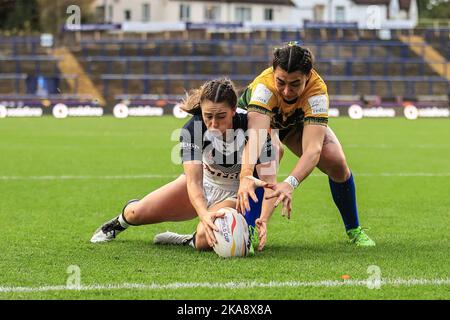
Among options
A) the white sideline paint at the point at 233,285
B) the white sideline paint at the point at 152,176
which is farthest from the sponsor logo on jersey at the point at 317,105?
the white sideline paint at the point at 152,176

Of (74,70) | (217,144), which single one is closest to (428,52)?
(74,70)

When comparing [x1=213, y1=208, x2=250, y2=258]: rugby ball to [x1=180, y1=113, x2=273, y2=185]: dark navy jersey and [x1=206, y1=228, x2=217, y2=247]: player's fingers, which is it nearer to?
[x1=206, y1=228, x2=217, y2=247]: player's fingers

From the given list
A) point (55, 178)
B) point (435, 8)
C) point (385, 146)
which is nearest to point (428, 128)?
point (385, 146)

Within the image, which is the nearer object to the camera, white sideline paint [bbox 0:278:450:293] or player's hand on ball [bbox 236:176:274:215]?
white sideline paint [bbox 0:278:450:293]

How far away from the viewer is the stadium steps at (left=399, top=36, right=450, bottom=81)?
49.1 metres

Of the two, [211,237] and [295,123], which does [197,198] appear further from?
[295,123]

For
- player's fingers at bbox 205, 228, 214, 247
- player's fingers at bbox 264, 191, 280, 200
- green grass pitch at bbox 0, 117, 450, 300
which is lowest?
green grass pitch at bbox 0, 117, 450, 300

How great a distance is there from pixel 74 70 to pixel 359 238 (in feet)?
140

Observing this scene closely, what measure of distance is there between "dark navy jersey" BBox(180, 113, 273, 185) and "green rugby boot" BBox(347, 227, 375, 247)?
1157 mm

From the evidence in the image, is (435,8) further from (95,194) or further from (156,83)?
(95,194)

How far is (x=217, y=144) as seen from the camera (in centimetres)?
767

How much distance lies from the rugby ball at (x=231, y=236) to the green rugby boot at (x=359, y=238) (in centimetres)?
119

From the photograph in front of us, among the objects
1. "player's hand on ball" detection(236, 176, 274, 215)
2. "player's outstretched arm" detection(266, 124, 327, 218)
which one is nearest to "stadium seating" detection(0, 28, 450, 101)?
"player's outstretched arm" detection(266, 124, 327, 218)
